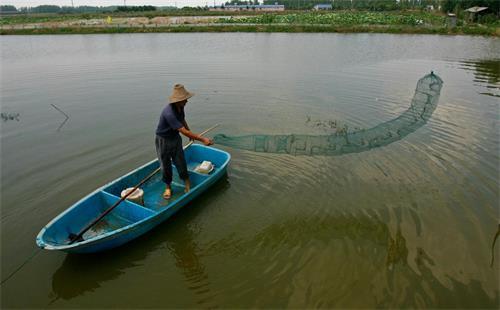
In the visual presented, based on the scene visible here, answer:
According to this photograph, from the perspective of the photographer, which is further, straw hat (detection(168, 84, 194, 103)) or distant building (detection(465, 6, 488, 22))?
distant building (detection(465, 6, 488, 22))

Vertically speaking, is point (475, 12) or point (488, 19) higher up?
point (475, 12)

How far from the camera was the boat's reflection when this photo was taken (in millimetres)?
4570

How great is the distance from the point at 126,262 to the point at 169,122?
→ 221cm

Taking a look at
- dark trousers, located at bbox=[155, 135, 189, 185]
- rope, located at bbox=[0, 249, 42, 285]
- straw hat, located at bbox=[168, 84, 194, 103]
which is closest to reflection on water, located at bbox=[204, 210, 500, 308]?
dark trousers, located at bbox=[155, 135, 189, 185]

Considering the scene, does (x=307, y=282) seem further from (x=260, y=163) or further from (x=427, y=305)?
(x=260, y=163)

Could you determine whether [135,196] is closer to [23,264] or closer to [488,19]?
[23,264]

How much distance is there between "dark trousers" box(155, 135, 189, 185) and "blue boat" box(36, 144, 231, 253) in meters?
0.47

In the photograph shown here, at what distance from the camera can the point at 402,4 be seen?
72188 millimetres

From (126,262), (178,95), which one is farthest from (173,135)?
(126,262)

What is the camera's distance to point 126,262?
4.94 meters

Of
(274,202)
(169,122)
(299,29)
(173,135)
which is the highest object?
(299,29)

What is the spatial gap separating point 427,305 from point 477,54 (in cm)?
2180

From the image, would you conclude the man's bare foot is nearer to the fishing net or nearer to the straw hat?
the fishing net

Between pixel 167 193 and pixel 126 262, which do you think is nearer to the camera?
pixel 126 262
